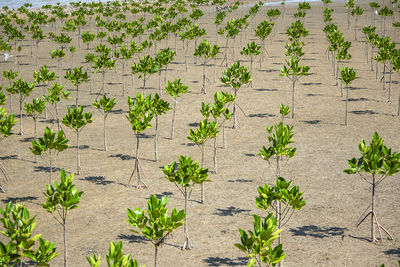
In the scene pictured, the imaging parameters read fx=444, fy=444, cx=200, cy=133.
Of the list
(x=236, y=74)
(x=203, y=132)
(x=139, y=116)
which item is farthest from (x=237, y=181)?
(x=236, y=74)

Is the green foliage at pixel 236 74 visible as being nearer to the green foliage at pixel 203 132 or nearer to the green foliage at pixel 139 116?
the green foliage at pixel 139 116

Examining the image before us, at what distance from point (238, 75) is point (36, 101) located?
1346cm

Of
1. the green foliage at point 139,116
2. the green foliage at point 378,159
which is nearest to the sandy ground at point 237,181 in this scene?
the green foliage at point 378,159

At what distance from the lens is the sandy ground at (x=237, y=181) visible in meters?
18.2

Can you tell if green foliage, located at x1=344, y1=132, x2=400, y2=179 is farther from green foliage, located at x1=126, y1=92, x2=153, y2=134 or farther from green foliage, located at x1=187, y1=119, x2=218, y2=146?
green foliage, located at x1=126, y1=92, x2=153, y2=134

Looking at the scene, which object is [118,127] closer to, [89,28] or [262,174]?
[262,174]

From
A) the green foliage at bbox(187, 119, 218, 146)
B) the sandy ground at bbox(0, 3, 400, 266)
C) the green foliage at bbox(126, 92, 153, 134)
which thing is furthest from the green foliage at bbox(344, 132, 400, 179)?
the green foliage at bbox(126, 92, 153, 134)

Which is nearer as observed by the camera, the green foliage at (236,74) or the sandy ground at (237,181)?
the sandy ground at (237,181)

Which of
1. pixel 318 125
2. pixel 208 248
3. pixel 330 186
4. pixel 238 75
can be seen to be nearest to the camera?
pixel 208 248

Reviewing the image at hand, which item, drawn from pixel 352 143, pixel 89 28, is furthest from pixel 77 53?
pixel 352 143

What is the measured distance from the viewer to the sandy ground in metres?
18.2

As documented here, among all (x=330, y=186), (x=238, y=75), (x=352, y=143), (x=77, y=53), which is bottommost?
(x=330, y=186)

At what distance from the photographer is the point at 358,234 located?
19.1 meters

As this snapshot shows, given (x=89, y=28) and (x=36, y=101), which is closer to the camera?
(x=36, y=101)
